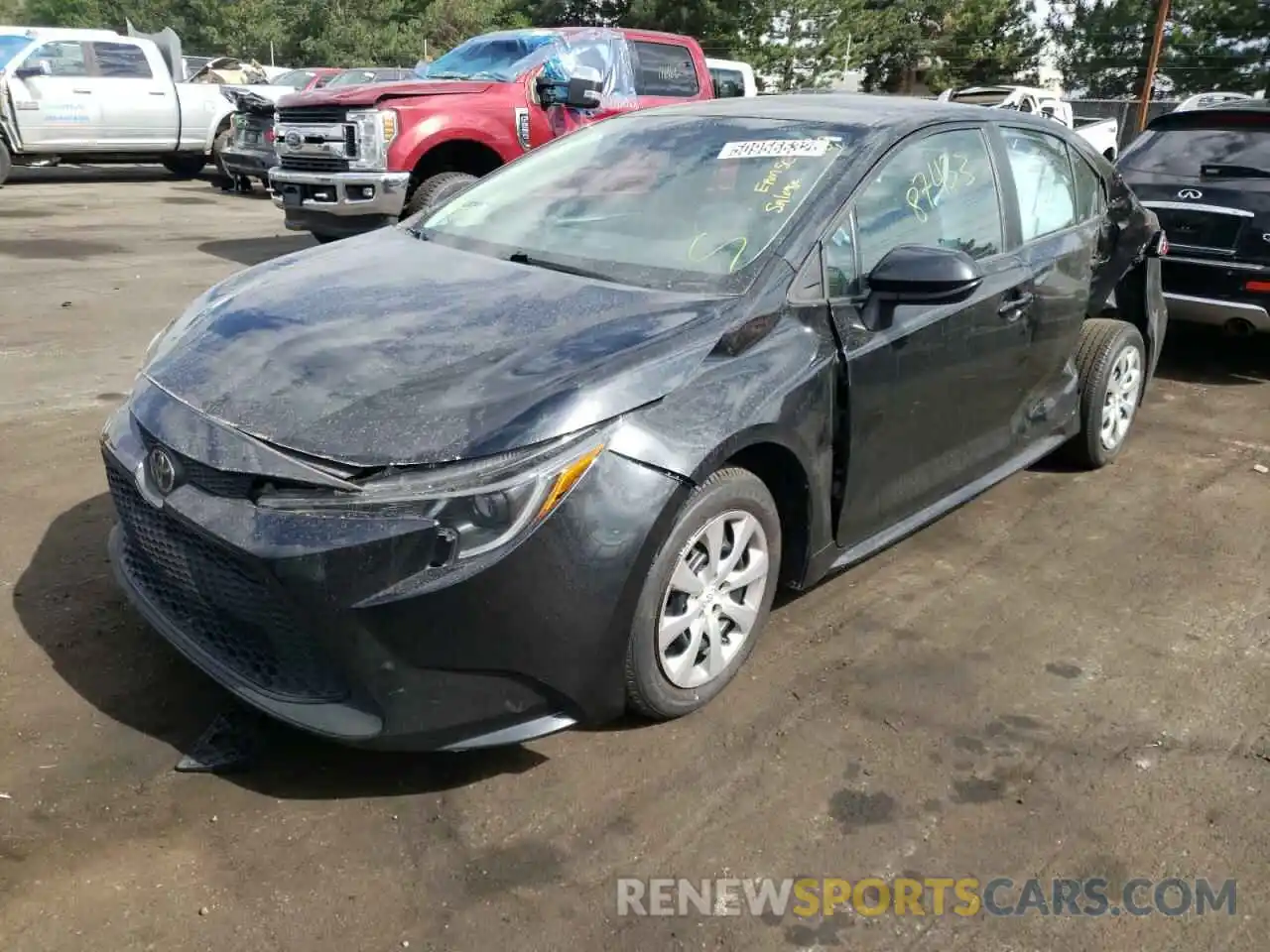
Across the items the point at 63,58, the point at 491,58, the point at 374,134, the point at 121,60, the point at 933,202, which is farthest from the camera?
the point at 121,60

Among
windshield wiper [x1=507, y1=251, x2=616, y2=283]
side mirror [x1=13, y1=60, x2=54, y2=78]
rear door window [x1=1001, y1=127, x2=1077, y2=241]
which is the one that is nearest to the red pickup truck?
rear door window [x1=1001, y1=127, x2=1077, y2=241]

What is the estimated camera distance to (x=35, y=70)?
1478 cm

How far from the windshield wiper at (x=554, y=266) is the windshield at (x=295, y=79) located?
18.3 meters

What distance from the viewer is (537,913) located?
2.40m

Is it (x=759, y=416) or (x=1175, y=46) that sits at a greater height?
(x=1175, y=46)

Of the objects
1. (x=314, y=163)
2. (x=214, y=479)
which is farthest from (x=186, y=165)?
(x=214, y=479)

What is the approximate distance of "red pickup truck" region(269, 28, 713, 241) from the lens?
340 inches

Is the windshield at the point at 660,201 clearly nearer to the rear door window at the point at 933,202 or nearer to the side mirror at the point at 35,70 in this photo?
the rear door window at the point at 933,202

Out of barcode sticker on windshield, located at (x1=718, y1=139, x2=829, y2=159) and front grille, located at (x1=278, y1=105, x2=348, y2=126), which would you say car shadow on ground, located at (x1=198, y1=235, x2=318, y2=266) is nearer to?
front grille, located at (x1=278, y1=105, x2=348, y2=126)

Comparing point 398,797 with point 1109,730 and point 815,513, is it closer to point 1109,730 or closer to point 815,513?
→ point 815,513

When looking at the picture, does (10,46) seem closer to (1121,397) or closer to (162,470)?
(162,470)

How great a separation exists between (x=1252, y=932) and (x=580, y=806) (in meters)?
1.56

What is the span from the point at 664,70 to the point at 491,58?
173 centimetres

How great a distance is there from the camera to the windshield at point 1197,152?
6688mm
